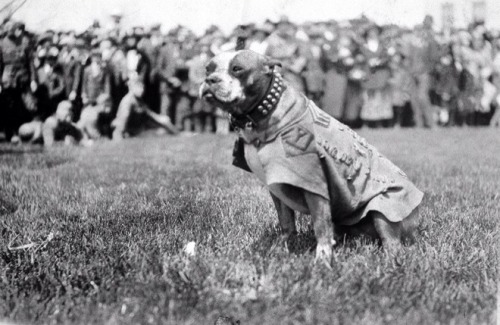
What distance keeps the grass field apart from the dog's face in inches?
38.3

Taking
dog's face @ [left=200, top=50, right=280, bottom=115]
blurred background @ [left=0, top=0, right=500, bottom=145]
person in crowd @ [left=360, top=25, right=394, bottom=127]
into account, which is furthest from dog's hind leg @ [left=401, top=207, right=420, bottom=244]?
person in crowd @ [left=360, top=25, right=394, bottom=127]

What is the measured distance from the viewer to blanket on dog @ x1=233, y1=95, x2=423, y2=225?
2963 millimetres

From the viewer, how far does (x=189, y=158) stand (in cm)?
737

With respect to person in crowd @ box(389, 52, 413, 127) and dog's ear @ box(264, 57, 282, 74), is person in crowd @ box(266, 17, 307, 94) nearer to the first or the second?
person in crowd @ box(389, 52, 413, 127)

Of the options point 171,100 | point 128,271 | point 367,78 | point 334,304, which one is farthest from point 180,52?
point 334,304

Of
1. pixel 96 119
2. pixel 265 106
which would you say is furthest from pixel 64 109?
pixel 265 106

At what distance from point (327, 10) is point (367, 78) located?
7.49m

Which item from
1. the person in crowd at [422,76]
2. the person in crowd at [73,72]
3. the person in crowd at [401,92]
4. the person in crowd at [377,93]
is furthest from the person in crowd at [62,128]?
the person in crowd at [401,92]

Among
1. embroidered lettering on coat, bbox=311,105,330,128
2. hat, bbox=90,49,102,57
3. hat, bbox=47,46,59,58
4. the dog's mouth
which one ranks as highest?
the dog's mouth

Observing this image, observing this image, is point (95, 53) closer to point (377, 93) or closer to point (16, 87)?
point (16, 87)

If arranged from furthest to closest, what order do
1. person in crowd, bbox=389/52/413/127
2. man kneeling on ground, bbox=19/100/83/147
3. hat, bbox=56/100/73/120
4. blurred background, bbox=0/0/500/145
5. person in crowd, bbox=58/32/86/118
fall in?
1. person in crowd, bbox=389/52/413/127
2. hat, bbox=56/100/73/120
3. person in crowd, bbox=58/32/86/118
4. man kneeling on ground, bbox=19/100/83/147
5. blurred background, bbox=0/0/500/145

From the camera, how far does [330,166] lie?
3.08m

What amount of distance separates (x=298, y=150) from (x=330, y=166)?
0.84 ft

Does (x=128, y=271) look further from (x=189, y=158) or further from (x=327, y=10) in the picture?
(x=189, y=158)
